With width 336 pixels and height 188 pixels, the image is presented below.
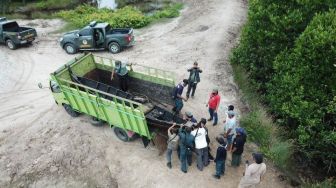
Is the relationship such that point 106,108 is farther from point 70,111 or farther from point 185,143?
point 185,143

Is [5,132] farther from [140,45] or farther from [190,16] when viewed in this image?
[190,16]

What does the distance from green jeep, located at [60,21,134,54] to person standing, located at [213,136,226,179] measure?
1112 cm

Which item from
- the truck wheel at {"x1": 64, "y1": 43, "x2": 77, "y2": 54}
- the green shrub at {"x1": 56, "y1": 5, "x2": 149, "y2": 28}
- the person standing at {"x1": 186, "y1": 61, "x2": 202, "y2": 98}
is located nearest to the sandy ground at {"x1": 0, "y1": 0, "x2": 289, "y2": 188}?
the truck wheel at {"x1": 64, "y1": 43, "x2": 77, "y2": 54}

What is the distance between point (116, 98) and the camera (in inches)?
474

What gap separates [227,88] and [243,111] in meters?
1.99

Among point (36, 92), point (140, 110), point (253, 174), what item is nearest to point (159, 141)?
point (140, 110)

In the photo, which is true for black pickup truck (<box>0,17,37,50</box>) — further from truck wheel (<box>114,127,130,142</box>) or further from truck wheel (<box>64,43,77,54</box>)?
truck wheel (<box>114,127,130,142</box>)

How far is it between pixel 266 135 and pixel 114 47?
35.2 ft

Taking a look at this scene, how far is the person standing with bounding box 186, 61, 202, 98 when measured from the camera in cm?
1451

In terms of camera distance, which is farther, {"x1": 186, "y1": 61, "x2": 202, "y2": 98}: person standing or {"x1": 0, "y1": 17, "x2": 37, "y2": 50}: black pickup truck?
{"x1": 0, "y1": 17, "x2": 37, "y2": 50}: black pickup truck

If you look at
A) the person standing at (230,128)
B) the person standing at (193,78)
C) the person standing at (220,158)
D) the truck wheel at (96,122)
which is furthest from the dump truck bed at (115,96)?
the person standing at (220,158)

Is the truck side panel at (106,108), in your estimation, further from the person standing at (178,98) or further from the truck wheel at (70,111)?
the person standing at (178,98)

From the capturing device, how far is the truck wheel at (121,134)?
13.2 m

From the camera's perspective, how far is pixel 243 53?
17.3 m
